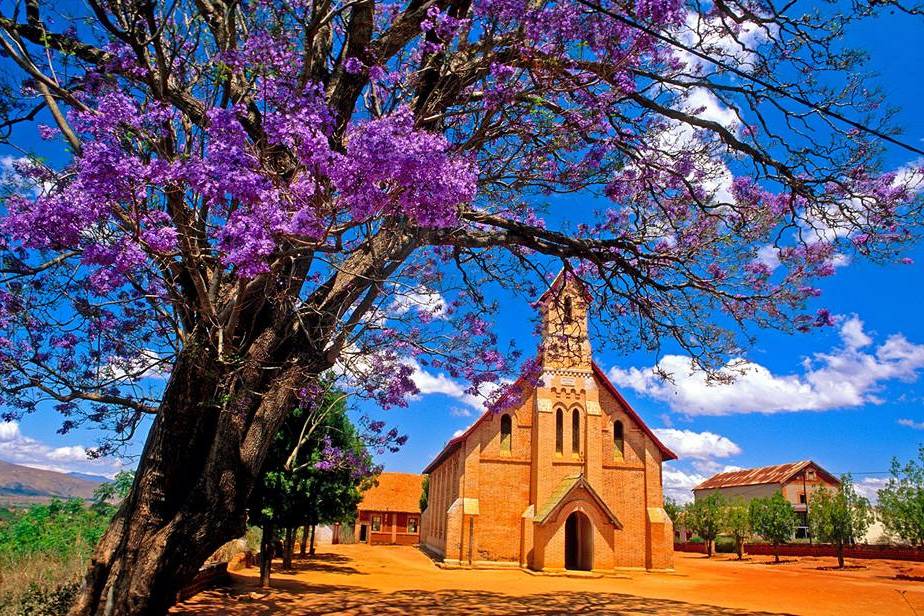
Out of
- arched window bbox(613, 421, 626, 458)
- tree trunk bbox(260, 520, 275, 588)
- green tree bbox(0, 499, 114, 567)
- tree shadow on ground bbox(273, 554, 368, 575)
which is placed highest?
arched window bbox(613, 421, 626, 458)

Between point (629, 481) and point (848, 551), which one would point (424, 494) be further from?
point (848, 551)

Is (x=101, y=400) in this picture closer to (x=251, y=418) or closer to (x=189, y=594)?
(x=251, y=418)

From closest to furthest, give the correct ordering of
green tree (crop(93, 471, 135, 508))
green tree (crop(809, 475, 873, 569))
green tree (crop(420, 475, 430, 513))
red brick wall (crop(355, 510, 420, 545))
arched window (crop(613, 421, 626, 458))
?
green tree (crop(93, 471, 135, 508)) → arched window (crop(613, 421, 626, 458)) → green tree (crop(809, 475, 873, 569)) → red brick wall (crop(355, 510, 420, 545)) → green tree (crop(420, 475, 430, 513))

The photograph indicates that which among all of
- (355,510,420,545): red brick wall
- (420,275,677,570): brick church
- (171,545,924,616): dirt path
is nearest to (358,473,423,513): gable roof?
(355,510,420,545): red brick wall

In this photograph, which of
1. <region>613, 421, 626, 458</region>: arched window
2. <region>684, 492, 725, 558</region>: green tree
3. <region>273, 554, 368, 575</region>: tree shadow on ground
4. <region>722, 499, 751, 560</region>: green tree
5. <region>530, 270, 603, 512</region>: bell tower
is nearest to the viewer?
<region>273, 554, 368, 575</region>: tree shadow on ground

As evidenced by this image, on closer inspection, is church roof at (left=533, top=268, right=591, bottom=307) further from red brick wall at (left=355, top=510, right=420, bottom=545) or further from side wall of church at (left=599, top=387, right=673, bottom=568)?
red brick wall at (left=355, top=510, right=420, bottom=545)

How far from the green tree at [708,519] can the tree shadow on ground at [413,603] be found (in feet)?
122

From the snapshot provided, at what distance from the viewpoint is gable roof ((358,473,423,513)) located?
54.2 meters

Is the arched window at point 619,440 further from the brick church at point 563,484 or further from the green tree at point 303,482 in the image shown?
the green tree at point 303,482

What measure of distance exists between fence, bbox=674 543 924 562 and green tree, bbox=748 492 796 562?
815mm

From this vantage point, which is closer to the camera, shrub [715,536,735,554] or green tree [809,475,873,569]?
green tree [809,475,873,569]

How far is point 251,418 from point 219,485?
787 mm

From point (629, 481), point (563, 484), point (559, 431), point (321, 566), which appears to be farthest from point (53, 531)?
point (629, 481)

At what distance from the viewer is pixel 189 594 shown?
557 inches
